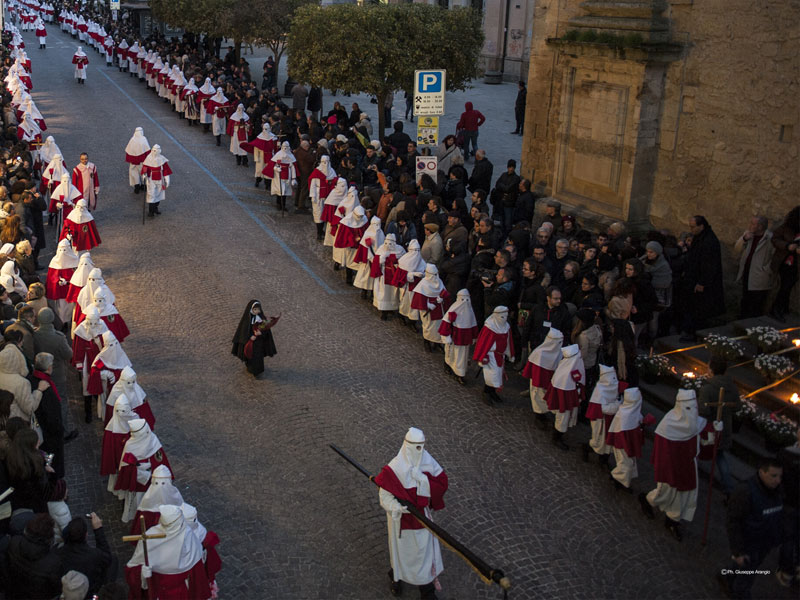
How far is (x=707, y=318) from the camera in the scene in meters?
12.4

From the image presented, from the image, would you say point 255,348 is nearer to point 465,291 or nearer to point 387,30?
point 465,291

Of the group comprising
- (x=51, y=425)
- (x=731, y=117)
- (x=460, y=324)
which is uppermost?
(x=731, y=117)

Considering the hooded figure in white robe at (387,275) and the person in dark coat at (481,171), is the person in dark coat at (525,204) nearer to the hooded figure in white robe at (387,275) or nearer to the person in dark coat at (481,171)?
the person in dark coat at (481,171)

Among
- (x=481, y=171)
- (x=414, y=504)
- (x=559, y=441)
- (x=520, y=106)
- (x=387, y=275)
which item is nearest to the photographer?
(x=414, y=504)

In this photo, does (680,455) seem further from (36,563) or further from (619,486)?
(36,563)

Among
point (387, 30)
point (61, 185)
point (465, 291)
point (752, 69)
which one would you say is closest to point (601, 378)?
point (465, 291)

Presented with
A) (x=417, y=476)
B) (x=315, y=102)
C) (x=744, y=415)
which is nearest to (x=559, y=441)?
(x=744, y=415)

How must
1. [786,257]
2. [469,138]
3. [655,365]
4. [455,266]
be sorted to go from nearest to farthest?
[655,365] → [786,257] → [455,266] → [469,138]

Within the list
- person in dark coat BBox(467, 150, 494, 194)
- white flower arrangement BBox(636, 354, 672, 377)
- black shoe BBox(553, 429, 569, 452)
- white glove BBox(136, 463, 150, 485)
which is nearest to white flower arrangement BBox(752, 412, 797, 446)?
white flower arrangement BBox(636, 354, 672, 377)

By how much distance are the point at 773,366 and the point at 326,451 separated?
5.37 meters

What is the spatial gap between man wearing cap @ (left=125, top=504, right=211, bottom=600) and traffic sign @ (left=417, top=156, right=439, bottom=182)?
1007cm

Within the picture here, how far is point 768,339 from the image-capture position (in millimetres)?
10969

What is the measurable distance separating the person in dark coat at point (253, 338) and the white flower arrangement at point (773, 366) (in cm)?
601

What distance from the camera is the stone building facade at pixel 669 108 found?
1259cm
